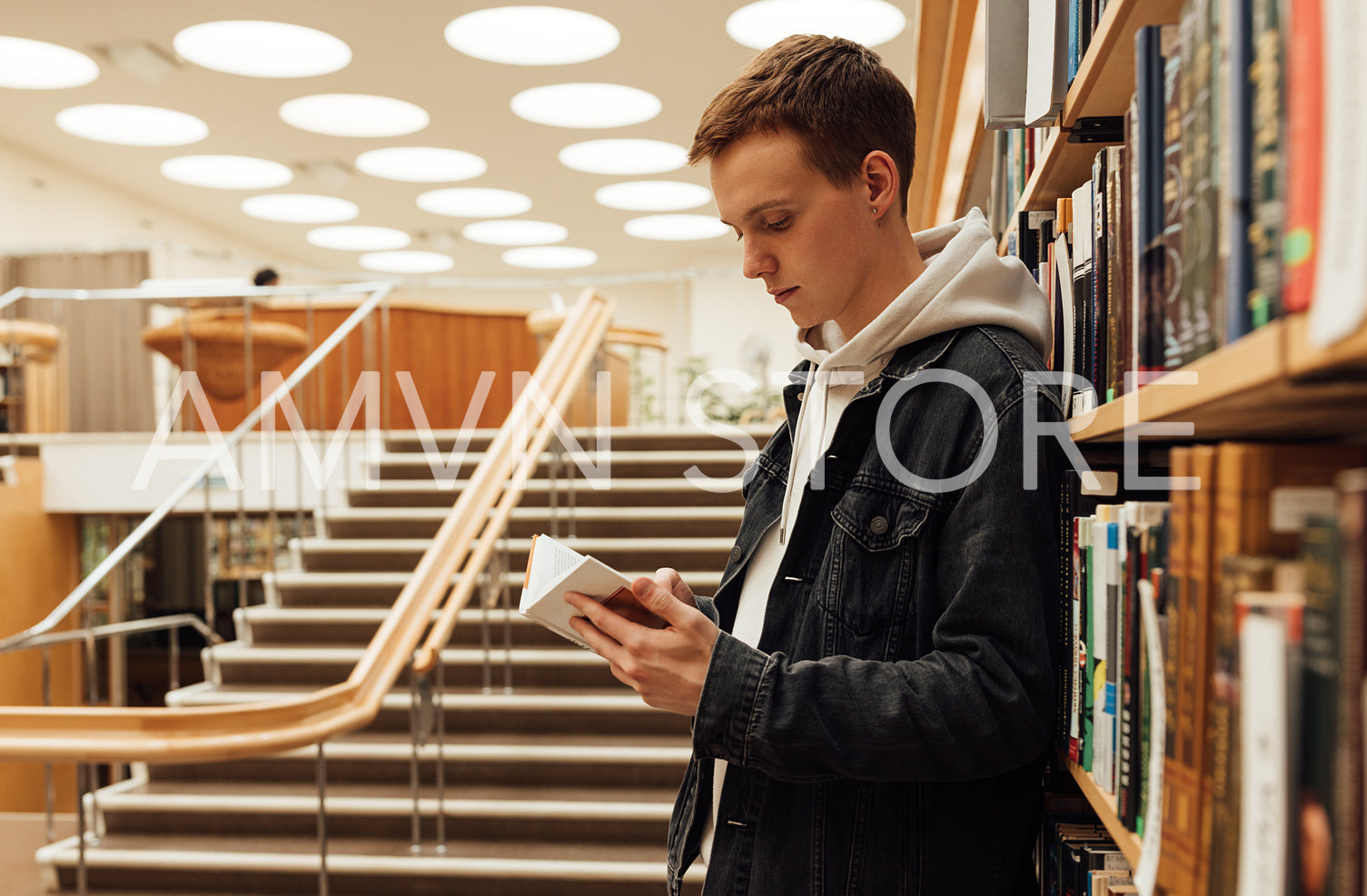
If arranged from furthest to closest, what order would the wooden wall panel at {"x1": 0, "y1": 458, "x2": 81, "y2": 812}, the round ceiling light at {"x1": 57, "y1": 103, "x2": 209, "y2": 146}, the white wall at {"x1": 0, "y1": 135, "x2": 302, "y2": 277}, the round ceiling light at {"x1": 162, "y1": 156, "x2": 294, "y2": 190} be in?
1. the round ceiling light at {"x1": 162, "y1": 156, "x2": 294, "y2": 190}
2. the white wall at {"x1": 0, "y1": 135, "x2": 302, "y2": 277}
3. the round ceiling light at {"x1": 57, "y1": 103, "x2": 209, "y2": 146}
4. the wooden wall panel at {"x1": 0, "y1": 458, "x2": 81, "y2": 812}

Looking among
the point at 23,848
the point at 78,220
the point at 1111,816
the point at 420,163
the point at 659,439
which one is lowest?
the point at 23,848

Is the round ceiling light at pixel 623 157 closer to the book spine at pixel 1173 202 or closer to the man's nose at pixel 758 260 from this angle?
the man's nose at pixel 758 260

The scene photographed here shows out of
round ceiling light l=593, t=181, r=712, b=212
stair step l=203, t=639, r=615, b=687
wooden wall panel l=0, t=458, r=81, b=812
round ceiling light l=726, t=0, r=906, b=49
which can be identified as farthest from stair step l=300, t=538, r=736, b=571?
round ceiling light l=593, t=181, r=712, b=212

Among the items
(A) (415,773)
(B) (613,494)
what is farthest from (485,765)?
(B) (613,494)

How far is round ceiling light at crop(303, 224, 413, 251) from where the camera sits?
1231 cm

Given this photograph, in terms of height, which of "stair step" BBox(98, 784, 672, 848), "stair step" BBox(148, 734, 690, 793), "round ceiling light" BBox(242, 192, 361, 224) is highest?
"round ceiling light" BBox(242, 192, 361, 224)

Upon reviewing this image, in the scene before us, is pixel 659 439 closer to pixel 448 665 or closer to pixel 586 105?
pixel 448 665

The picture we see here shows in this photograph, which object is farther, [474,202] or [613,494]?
[474,202]

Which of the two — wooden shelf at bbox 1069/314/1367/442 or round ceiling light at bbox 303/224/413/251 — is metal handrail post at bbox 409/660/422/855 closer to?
wooden shelf at bbox 1069/314/1367/442

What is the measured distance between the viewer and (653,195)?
10742 millimetres

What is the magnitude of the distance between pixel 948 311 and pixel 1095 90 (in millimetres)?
246

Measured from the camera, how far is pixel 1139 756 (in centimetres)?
73

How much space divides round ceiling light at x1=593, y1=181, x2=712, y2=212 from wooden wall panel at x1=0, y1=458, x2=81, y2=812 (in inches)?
240

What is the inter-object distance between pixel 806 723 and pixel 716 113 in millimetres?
610
